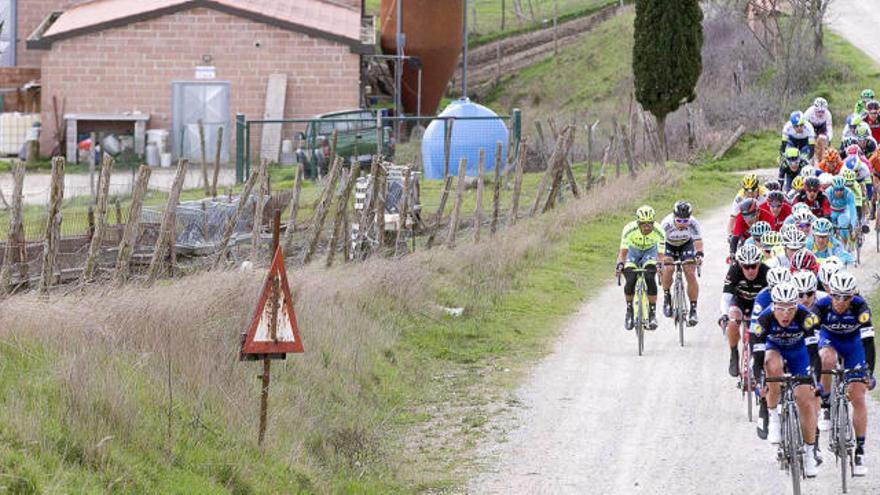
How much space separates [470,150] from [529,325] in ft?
63.0

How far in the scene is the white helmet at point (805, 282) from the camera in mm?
13453

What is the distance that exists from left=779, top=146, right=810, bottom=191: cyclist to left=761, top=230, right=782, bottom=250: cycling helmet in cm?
891

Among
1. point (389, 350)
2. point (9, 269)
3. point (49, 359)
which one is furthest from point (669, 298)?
point (49, 359)

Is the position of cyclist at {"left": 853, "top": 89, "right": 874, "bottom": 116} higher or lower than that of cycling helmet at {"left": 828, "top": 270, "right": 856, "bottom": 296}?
higher

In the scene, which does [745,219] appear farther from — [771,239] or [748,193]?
[771,239]

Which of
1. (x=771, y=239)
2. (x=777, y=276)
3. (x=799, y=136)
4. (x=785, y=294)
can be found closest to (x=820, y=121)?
(x=799, y=136)

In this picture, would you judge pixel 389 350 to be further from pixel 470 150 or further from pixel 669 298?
pixel 470 150

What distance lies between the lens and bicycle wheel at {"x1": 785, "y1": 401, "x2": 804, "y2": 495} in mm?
12734

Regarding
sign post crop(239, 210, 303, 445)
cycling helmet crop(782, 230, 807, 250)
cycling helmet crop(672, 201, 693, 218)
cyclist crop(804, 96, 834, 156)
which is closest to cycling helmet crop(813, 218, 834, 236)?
cycling helmet crop(782, 230, 807, 250)

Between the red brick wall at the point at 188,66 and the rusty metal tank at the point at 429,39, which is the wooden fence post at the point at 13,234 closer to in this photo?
the red brick wall at the point at 188,66

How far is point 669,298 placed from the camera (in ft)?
66.6

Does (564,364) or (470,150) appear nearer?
(564,364)

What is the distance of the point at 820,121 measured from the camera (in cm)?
2916

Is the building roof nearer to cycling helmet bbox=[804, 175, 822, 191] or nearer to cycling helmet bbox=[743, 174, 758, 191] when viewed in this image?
cycling helmet bbox=[804, 175, 822, 191]
